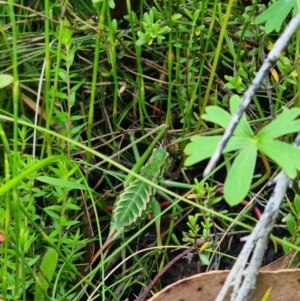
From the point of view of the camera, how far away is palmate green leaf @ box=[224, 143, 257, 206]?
2.03 ft

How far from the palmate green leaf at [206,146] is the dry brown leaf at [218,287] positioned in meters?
0.20

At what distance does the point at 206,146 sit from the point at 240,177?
0.06 metres

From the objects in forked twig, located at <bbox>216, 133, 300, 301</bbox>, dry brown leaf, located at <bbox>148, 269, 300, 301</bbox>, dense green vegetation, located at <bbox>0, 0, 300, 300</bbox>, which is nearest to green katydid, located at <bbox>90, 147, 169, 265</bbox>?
dense green vegetation, located at <bbox>0, 0, 300, 300</bbox>

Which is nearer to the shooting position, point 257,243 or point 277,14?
point 257,243

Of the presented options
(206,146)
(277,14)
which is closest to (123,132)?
(277,14)

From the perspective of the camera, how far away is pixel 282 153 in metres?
0.66

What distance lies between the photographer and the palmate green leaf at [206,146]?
0.65 m

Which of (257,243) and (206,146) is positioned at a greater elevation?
(206,146)

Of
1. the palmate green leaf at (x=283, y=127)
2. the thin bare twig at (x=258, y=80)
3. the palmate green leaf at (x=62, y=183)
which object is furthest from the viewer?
the palmate green leaf at (x=62, y=183)

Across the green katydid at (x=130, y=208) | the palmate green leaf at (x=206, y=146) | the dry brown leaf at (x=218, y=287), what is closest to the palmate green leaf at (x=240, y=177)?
the palmate green leaf at (x=206, y=146)

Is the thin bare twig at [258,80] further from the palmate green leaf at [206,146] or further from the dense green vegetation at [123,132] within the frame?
the dense green vegetation at [123,132]

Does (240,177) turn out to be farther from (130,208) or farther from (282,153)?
(130,208)

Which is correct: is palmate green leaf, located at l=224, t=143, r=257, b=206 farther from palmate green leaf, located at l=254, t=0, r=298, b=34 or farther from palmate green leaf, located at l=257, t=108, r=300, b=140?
palmate green leaf, located at l=254, t=0, r=298, b=34

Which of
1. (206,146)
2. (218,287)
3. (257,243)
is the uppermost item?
(206,146)
